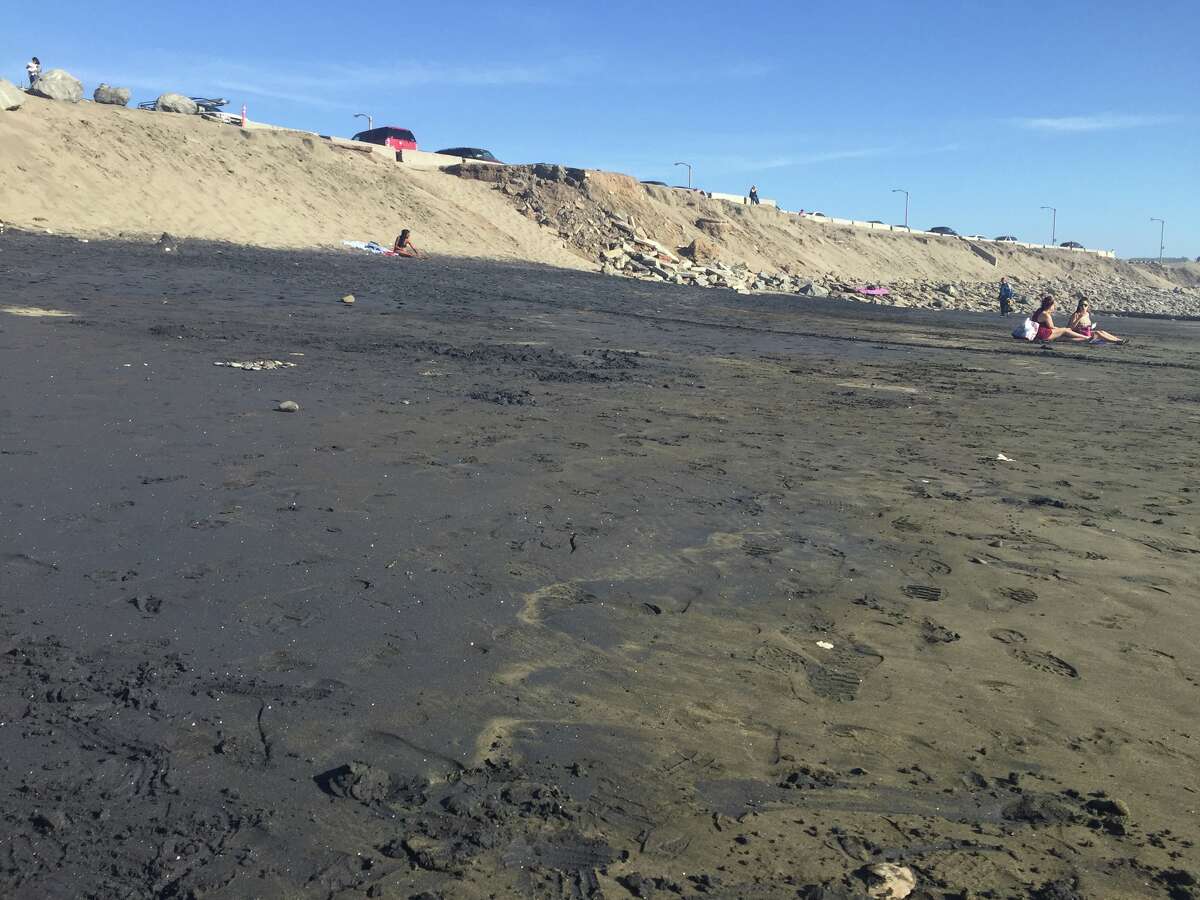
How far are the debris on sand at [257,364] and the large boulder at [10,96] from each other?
931 inches

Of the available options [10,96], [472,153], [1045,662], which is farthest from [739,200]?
[1045,662]

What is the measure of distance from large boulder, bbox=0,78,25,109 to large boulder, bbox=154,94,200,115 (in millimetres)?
6517

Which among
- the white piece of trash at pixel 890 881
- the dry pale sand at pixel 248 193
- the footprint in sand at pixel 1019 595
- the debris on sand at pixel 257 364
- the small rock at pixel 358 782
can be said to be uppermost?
the dry pale sand at pixel 248 193

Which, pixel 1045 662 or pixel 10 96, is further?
pixel 10 96

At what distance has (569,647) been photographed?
415cm

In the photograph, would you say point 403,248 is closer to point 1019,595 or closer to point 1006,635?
point 1019,595

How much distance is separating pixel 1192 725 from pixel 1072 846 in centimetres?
113

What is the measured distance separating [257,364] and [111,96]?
29.2 metres

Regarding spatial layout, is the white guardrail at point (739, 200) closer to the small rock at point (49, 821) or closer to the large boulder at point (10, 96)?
the large boulder at point (10, 96)

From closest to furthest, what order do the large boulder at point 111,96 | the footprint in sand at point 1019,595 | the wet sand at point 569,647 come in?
1. the wet sand at point 569,647
2. the footprint in sand at point 1019,595
3. the large boulder at point 111,96

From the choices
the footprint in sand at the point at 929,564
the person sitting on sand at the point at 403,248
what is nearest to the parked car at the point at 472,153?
the person sitting on sand at the point at 403,248

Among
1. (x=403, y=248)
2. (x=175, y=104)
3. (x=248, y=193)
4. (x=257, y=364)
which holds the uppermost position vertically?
(x=175, y=104)

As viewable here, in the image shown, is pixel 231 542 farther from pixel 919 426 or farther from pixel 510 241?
pixel 510 241

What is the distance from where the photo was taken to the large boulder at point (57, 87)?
104 feet
